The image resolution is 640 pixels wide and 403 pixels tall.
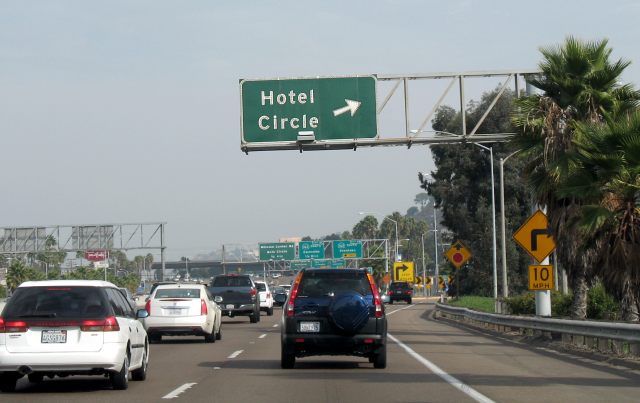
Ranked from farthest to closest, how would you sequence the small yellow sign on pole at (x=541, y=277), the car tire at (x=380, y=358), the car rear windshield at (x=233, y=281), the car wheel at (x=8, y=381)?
the car rear windshield at (x=233, y=281), the small yellow sign on pole at (x=541, y=277), the car tire at (x=380, y=358), the car wheel at (x=8, y=381)

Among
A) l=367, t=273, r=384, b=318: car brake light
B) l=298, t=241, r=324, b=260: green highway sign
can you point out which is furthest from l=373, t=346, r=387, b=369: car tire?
l=298, t=241, r=324, b=260: green highway sign

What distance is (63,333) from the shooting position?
14.7 m

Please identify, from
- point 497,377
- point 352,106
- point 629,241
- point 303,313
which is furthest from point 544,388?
point 352,106

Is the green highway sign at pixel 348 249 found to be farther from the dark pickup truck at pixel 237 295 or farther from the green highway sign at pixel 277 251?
the dark pickup truck at pixel 237 295


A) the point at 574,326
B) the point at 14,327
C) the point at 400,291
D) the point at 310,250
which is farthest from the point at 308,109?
the point at 310,250

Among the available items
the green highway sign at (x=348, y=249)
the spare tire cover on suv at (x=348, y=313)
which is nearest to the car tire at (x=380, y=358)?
the spare tire cover on suv at (x=348, y=313)

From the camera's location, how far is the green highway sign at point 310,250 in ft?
330

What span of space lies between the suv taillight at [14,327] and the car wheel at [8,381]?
2.48ft

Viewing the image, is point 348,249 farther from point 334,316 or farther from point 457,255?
point 334,316

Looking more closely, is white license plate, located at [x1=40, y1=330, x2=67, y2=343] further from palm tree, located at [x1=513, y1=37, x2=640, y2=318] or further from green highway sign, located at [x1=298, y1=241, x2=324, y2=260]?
green highway sign, located at [x1=298, y1=241, x2=324, y2=260]

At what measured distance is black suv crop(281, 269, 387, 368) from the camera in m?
18.2

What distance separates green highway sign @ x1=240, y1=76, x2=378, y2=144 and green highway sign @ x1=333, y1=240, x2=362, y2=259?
Answer: 221 ft

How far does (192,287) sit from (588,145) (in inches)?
432

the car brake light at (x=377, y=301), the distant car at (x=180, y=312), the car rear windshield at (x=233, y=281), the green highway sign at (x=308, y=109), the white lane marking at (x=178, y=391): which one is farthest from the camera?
the car rear windshield at (x=233, y=281)
